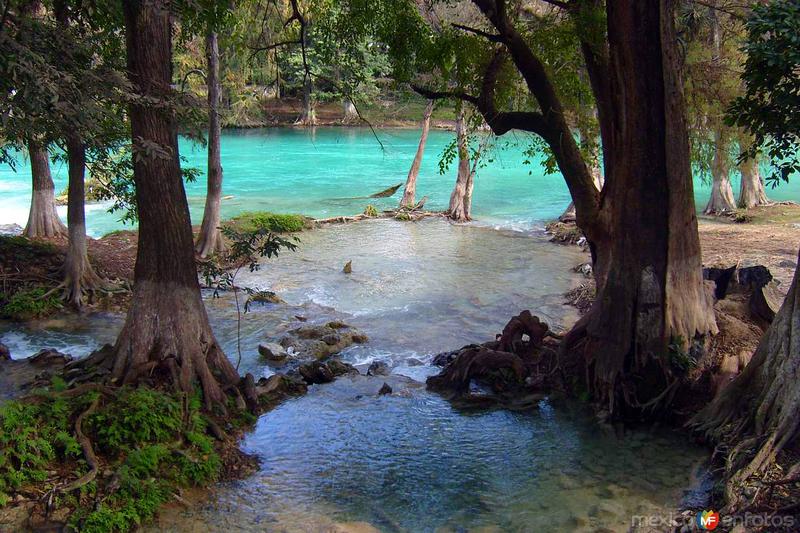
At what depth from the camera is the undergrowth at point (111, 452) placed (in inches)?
259

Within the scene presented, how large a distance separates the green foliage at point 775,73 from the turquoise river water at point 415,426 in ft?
12.0

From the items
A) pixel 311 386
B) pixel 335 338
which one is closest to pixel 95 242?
pixel 335 338

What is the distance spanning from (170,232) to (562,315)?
27.9ft

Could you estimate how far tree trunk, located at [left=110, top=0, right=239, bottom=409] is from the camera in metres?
8.48

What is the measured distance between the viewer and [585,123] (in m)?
12.8

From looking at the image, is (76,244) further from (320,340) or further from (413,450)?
(413,450)

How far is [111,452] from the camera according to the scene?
7340mm

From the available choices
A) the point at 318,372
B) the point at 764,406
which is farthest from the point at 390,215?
the point at 764,406

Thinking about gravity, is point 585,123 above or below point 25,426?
above

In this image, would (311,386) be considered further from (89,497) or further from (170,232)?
(89,497)

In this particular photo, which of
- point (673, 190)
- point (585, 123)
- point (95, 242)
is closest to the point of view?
point (673, 190)

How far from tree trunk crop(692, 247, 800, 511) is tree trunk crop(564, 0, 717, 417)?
1076 millimetres

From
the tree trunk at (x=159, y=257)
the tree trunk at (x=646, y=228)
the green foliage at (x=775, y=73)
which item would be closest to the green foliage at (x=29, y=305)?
the tree trunk at (x=159, y=257)

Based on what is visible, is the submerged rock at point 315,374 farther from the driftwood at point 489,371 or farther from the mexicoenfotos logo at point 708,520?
the mexicoenfotos logo at point 708,520
